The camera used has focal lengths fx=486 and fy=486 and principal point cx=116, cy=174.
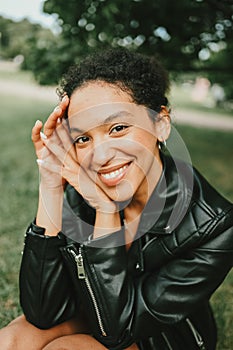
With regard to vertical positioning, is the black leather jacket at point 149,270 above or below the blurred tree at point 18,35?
above

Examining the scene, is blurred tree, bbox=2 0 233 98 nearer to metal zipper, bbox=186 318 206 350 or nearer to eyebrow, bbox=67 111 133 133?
eyebrow, bbox=67 111 133 133

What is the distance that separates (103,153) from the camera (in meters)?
2.16

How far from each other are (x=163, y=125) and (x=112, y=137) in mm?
311

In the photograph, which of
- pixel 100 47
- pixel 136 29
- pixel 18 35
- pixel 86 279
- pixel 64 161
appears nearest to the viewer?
pixel 86 279

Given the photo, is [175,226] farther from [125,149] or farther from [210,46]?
[210,46]

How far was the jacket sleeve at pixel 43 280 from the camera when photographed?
227 cm

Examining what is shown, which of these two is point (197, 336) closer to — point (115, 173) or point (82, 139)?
point (115, 173)

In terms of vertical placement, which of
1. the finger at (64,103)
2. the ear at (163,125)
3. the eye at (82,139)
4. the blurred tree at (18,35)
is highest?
the finger at (64,103)

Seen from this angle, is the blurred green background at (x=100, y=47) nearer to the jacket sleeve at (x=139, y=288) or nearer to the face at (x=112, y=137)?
the face at (x=112, y=137)

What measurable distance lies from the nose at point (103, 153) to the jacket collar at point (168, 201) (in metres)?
0.30

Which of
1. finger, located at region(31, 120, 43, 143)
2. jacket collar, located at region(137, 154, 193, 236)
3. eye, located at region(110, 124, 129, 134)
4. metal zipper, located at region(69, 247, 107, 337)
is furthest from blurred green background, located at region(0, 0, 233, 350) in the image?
metal zipper, located at region(69, 247, 107, 337)

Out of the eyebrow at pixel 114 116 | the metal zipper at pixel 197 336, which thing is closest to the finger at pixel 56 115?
the eyebrow at pixel 114 116

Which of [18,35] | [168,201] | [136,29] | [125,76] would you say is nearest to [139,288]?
[168,201]

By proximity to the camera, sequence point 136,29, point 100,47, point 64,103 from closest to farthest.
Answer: point 64,103, point 100,47, point 136,29
